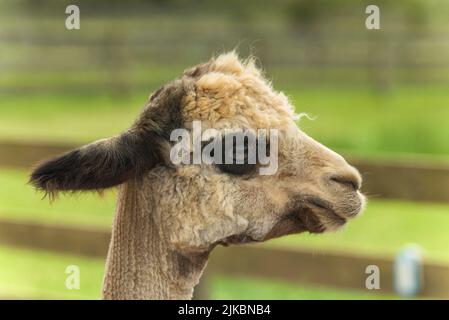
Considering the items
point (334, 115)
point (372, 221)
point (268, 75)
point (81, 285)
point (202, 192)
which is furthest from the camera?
point (334, 115)

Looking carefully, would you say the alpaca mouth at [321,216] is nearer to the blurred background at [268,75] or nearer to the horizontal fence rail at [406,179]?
the horizontal fence rail at [406,179]

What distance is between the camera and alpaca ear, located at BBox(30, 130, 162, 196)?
8.89ft

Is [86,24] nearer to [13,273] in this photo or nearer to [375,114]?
[375,114]

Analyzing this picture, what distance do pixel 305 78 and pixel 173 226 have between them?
1622 cm

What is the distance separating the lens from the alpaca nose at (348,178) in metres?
2.92

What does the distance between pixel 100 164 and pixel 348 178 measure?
0.76 meters

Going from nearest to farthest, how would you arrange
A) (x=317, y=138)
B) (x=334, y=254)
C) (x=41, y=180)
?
(x=41, y=180) → (x=334, y=254) → (x=317, y=138)

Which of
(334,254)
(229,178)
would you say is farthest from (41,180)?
(334,254)

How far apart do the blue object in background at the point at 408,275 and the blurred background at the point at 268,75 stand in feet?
0.34

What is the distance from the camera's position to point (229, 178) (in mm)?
2914

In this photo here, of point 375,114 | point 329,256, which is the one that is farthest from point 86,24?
point 329,256

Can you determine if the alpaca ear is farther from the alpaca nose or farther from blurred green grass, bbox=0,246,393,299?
blurred green grass, bbox=0,246,393,299

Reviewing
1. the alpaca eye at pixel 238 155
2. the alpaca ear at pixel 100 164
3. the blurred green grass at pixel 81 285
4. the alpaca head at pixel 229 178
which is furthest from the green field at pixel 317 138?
the alpaca eye at pixel 238 155

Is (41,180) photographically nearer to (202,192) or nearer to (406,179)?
(202,192)
